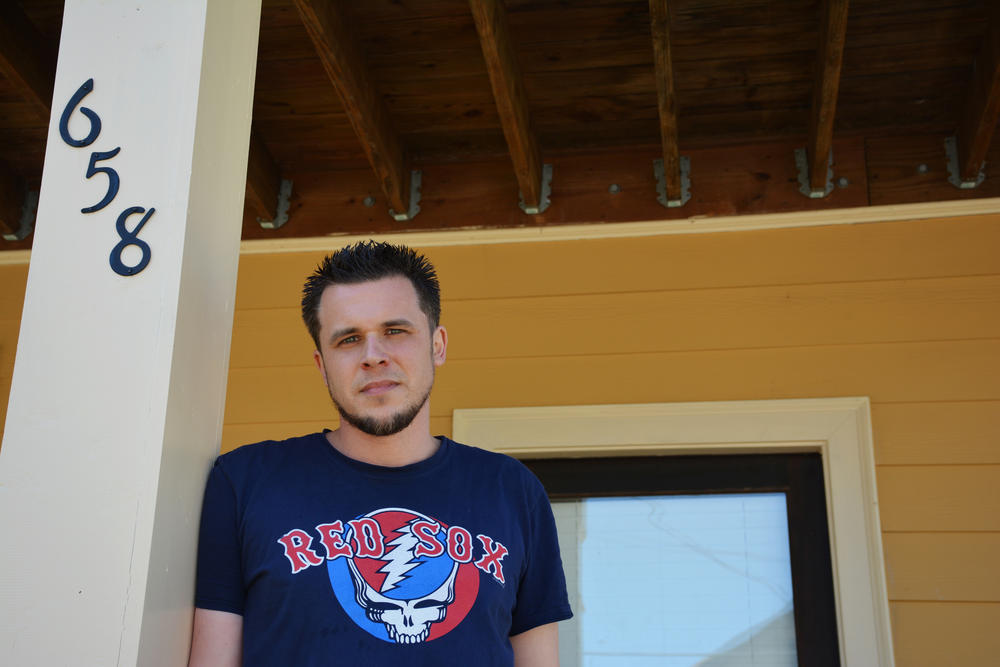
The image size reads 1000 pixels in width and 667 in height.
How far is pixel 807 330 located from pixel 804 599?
0.74 meters

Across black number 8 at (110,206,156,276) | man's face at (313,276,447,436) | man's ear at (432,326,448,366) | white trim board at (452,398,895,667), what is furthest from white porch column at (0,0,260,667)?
white trim board at (452,398,895,667)

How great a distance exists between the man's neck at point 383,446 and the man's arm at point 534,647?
0.34 m

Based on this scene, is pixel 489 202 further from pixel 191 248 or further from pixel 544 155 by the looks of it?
pixel 191 248

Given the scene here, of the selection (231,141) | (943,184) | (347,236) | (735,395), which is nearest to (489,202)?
(347,236)

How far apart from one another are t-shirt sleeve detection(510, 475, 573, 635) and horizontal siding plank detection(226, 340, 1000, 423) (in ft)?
3.82

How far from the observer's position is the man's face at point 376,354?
5.30 feet

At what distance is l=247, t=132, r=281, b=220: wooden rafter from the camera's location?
10.0 feet

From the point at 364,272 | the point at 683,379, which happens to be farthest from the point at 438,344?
the point at 683,379

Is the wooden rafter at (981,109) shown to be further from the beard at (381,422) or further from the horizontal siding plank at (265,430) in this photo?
the horizontal siding plank at (265,430)

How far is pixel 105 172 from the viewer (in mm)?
1393

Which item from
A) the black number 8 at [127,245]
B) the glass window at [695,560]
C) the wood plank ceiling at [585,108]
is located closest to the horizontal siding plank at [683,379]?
the glass window at [695,560]

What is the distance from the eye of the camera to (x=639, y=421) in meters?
2.84

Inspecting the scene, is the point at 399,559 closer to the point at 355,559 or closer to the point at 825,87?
the point at 355,559

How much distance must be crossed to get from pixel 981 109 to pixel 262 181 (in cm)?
204
